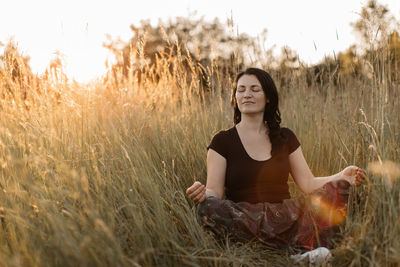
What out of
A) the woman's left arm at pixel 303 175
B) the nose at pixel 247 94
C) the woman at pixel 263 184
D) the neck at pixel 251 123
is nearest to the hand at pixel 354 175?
the woman at pixel 263 184

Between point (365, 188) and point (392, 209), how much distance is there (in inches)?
19.7

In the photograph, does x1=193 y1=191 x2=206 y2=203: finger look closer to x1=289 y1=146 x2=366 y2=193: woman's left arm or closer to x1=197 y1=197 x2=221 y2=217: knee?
x1=197 y1=197 x2=221 y2=217: knee

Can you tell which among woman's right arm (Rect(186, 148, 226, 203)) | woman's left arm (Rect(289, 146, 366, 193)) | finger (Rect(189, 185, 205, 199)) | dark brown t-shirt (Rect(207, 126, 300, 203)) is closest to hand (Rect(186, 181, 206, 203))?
finger (Rect(189, 185, 205, 199))

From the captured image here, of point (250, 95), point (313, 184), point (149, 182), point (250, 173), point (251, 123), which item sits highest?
point (250, 95)

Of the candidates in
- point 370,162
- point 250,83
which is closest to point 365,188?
point 370,162

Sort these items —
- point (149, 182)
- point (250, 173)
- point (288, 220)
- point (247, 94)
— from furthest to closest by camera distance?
1. point (247, 94)
2. point (250, 173)
3. point (288, 220)
4. point (149, 182)

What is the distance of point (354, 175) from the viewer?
2092 mm

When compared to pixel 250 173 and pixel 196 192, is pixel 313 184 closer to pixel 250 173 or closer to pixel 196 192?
pixel 250 173

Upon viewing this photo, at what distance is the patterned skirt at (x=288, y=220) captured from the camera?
203 centimetres

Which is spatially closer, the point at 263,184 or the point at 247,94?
the point at 263,184

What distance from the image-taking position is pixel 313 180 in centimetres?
249

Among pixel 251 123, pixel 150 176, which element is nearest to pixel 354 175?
pixel 251 123

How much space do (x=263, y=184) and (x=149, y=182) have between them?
878 mm

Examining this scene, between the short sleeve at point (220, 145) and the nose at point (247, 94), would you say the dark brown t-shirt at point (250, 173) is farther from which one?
the nose at point (247, 94)
